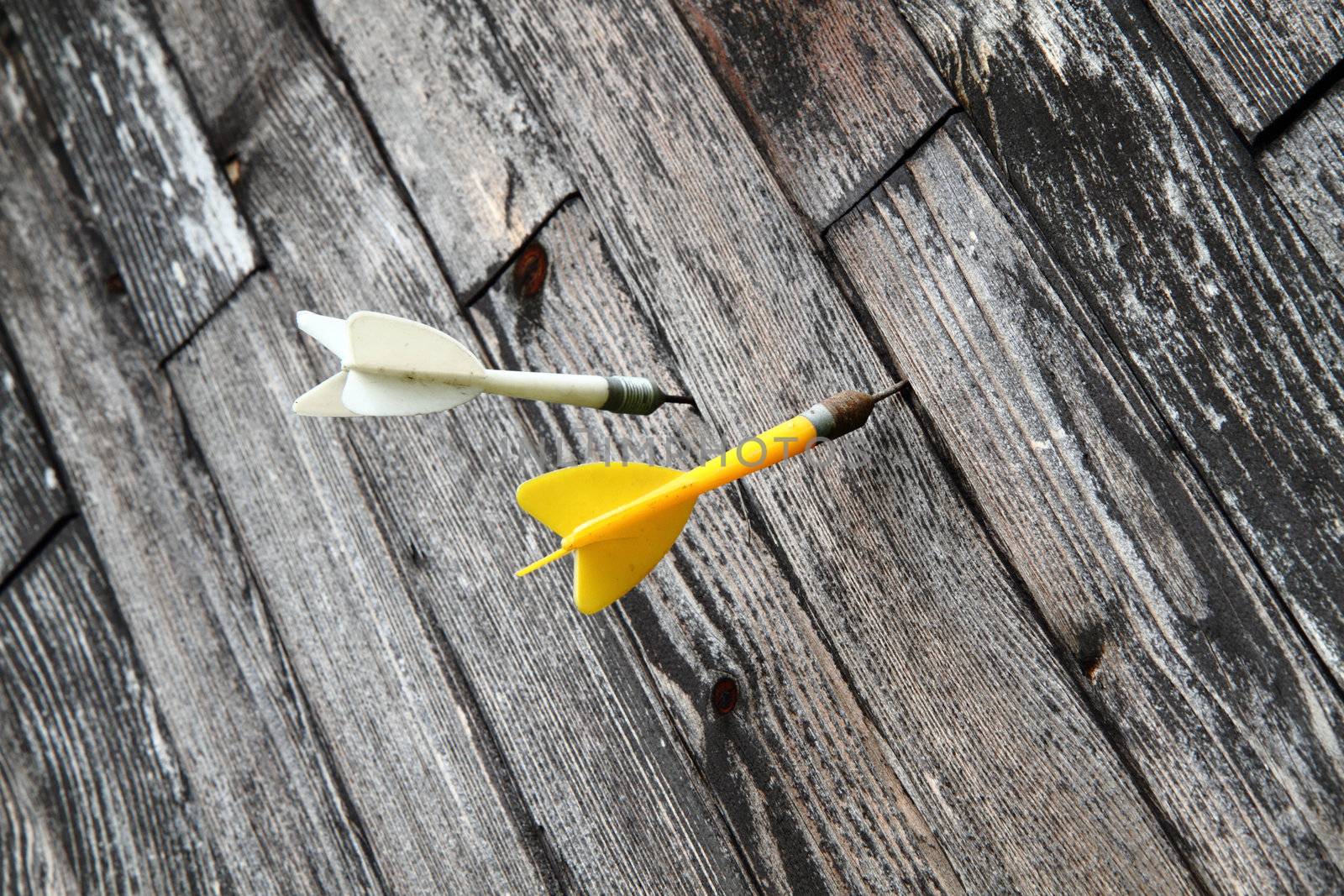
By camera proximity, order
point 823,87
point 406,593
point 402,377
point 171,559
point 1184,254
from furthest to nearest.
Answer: point 171,559, point 406,593, point 823,87, point 1184,254, point 402,377

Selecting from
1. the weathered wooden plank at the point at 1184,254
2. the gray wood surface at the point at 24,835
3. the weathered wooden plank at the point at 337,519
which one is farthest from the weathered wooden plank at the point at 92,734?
the weathered wooden plank at the point at 1184,254

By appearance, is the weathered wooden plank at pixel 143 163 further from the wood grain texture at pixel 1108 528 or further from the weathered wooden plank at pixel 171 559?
the wood grain texture at pixel 1108 528

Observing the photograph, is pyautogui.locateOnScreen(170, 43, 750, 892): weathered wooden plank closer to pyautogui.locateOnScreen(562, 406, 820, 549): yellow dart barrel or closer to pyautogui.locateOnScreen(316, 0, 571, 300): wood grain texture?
pyautogui.locateOnScreen(316, 0, 571, 300): wood grain texture

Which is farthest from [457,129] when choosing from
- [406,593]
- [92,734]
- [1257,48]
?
[92,734]

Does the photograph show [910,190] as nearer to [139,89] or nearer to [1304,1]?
[1304,1]

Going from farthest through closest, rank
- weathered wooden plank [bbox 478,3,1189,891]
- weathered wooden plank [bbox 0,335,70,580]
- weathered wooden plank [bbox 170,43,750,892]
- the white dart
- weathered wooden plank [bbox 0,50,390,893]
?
weathered wooden plank [bbox 0,335,70,580]
weathered wooden plank [bbox 0,50,390,893]
weathered wooden plank [bbox 170,43,750,892]
weathered wooden plank [bbox 478,3,1189,891]
the white dart

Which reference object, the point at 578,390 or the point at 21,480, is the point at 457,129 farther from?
the point at 21,480

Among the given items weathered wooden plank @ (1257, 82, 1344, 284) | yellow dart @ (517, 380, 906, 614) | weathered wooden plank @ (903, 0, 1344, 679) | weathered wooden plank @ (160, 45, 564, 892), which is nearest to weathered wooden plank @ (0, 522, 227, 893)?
weathered wooden plank @ (160, 45, 564, 892)
